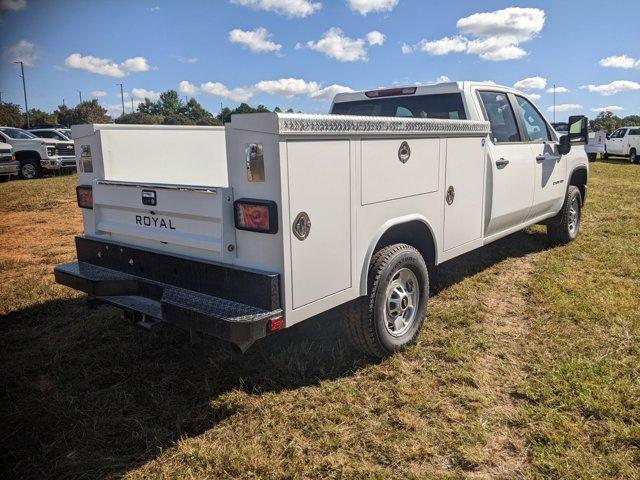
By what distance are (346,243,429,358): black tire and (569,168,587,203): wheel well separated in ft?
14.1

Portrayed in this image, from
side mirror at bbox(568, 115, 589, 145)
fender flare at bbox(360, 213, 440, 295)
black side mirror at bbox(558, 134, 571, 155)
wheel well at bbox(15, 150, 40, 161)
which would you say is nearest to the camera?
fender flare at bbox(360, 213, 440, 295)

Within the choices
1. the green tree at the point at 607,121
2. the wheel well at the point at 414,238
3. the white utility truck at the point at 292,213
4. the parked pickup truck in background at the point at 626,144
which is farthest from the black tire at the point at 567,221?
the green tree at the point at 607,121

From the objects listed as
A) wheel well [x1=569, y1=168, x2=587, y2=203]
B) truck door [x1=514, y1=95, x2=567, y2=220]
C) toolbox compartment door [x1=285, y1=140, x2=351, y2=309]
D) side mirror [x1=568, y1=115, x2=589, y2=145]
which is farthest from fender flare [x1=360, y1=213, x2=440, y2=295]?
wheel well [x1=569, y1=168, x2=587, y2=203]

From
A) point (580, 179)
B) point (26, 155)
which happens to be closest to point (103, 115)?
point (26, 155)

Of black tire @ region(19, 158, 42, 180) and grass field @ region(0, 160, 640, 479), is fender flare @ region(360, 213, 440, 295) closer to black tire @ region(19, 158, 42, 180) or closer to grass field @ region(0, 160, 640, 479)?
grass field @ region(0, 160, 640, 479)

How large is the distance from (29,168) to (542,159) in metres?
16.7

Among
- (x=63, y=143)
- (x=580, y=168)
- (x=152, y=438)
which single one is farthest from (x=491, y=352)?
(x=63, y=143)

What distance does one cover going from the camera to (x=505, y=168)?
4984 mm

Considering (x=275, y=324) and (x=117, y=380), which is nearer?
(x=275, y=324)

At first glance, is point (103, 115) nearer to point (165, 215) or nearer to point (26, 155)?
point (26, 155)

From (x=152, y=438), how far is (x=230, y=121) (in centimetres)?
183

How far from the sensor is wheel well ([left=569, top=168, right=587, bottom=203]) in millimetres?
7039

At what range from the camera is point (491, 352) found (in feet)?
12.8

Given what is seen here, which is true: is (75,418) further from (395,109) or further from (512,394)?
(395,109)
